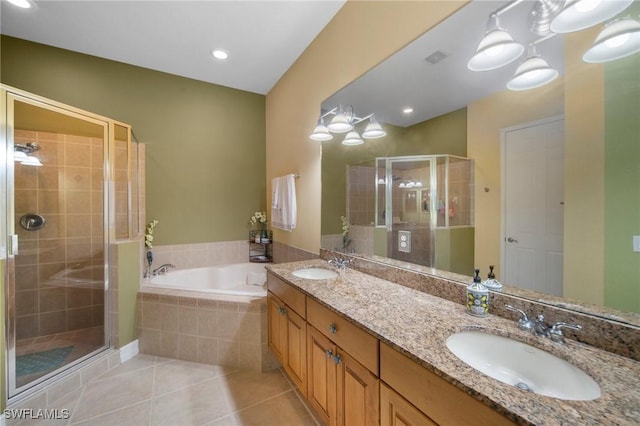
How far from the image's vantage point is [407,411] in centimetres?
77

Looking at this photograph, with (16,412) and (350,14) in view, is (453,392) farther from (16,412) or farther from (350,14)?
(16,412)

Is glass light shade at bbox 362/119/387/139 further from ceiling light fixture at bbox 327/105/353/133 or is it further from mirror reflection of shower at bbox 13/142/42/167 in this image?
mirror reflection of shower at bbox 13/142/42/167

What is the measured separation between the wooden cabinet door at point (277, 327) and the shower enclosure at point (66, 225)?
1463 millimetres

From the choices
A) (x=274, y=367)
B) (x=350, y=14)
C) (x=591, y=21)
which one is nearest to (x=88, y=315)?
(x=274, y=367)

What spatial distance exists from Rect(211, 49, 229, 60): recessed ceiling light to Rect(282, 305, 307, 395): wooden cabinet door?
2448 millimetres

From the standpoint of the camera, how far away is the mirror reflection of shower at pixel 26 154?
1.73m

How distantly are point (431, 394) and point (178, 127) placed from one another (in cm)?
332

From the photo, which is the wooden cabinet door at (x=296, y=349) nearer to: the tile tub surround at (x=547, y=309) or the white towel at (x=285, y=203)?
the tile tub surround at (x=547, y=309)

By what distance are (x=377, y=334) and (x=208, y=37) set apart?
2.71m

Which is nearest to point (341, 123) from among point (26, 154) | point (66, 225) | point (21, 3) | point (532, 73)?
point (532, 73)

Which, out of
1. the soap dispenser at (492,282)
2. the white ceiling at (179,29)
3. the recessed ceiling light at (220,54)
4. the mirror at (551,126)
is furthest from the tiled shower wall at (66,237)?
the soap dispenser at (492,282)

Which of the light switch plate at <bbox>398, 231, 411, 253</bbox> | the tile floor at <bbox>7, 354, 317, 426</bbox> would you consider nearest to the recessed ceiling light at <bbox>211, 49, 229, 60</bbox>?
the light switch plate at <bbox>398, 231, 411, 253</bbox>

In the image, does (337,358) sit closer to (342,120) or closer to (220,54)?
(342,120)

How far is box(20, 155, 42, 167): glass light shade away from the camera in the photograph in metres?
1.90
